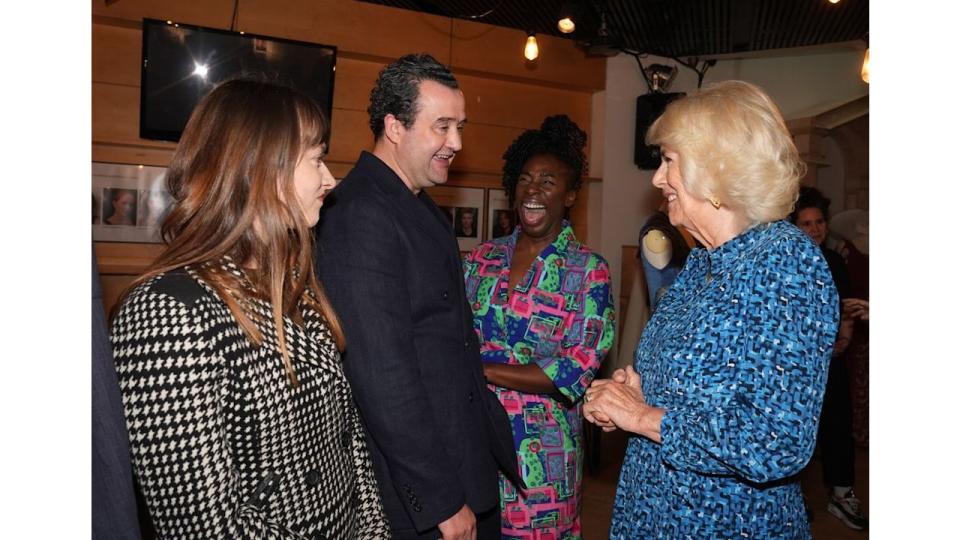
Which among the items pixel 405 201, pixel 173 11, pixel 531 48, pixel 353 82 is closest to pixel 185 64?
pixel 173 11

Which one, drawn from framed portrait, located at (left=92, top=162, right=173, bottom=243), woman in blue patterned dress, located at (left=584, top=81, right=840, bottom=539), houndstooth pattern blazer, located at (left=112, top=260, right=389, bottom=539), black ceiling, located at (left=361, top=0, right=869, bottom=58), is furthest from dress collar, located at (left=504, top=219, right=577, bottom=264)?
black ceiling, located at (left=361, top=0, right=869, bottom=58)

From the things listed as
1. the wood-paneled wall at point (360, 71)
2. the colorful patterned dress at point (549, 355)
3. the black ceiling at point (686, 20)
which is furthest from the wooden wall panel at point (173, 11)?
the colorful patterned dress at point (549, 355)

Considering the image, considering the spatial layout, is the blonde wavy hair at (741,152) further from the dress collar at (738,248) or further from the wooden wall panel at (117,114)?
the wooden wall panel at (117,114)

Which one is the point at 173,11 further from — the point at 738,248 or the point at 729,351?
the point at 729,351

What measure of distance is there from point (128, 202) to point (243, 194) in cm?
351

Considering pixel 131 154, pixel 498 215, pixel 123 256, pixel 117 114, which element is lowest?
pixel 123 256

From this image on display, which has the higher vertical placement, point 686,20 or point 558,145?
point 686,20

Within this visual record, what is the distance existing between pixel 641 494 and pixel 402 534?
60 centimetres

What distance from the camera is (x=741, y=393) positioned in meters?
1.38

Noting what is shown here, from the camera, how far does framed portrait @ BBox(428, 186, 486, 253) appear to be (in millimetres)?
5461

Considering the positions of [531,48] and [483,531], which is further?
[531,48]
